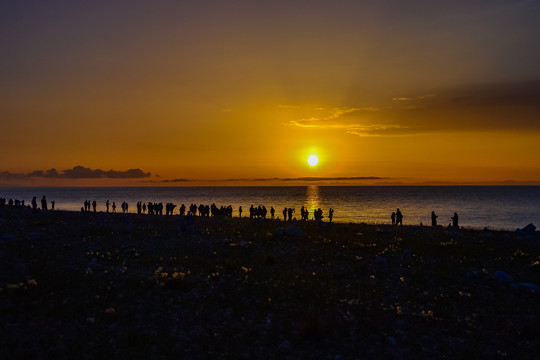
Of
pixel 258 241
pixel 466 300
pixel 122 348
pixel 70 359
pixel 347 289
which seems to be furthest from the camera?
pixel 258 241

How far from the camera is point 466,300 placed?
1772 cm

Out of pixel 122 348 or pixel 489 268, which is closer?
pixel 122 348

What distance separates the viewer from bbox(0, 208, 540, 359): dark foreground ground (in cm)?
1314

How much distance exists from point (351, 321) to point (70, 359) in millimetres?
9910

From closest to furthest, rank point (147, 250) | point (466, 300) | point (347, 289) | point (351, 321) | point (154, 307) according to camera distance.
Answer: point (351, 321)
point (154, 307)
point (466, 300)
point (347, 289)
point (147, 250)

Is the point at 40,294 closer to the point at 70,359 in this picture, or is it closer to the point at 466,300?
the point at 70,359

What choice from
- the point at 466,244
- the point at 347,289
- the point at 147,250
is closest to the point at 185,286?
the point at 347,289

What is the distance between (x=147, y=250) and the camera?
27.8 meters

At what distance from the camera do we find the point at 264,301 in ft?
56.6

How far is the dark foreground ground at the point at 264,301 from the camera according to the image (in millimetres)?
13141

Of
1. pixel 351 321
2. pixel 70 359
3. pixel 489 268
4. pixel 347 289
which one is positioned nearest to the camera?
pixel 70 359

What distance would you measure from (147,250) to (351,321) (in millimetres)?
17361

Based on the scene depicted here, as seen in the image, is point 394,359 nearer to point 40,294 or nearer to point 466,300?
point 466,300

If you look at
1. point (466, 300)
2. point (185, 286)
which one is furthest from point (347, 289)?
point (185, 286)
